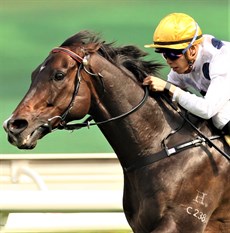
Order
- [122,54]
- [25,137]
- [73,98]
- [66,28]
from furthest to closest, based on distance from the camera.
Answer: [66,28] < [122,54] < [73,98] < [25,137]

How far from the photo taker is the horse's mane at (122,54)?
4.50 meters

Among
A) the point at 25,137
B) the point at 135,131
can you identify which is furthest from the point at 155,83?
the point at 25,137

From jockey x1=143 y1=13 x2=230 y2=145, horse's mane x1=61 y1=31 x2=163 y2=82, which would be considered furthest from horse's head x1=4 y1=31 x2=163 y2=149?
jockey x1=143 y1=13 x2=230 y2=145

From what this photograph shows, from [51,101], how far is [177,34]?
A: 2.57 ft

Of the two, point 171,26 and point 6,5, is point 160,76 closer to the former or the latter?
point 171,26

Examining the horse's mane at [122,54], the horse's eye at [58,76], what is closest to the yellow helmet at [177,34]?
the horse's mane at [122,54]

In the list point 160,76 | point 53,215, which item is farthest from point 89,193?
point 160,76

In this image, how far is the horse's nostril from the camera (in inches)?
164

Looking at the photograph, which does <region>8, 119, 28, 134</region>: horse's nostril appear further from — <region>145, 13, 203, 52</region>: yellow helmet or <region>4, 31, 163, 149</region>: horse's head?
<region>145, 13, 203, 52</region>: yellow helmet

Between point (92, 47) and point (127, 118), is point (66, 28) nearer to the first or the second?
point (92, 47)

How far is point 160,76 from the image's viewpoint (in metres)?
4.67

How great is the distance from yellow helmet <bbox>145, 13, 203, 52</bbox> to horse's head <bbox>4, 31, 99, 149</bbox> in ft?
1.50

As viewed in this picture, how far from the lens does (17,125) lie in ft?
13.8

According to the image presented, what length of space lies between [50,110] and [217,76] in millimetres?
906
